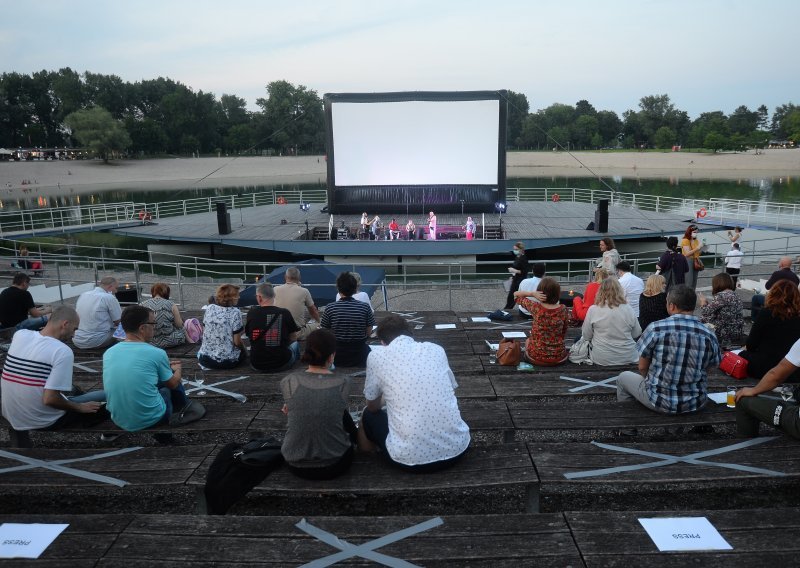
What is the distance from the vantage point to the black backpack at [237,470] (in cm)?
254

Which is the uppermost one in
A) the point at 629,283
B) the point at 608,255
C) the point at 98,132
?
the point at 98,132

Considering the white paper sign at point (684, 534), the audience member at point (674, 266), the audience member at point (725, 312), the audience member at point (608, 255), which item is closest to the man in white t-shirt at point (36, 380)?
the white paper sign at point (684, 534)

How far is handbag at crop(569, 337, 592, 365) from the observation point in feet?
14.6

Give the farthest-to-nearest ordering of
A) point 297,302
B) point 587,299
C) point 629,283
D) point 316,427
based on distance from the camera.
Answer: point 629,283 < point 587,299 < point 297,302 < point 316,427

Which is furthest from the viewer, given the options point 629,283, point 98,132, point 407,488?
point 98,132

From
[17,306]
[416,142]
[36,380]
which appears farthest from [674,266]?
[416,142]

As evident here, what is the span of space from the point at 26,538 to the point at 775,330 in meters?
4.25

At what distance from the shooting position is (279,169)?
76.8 m

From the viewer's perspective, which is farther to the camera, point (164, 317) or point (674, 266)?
point (674, 266)

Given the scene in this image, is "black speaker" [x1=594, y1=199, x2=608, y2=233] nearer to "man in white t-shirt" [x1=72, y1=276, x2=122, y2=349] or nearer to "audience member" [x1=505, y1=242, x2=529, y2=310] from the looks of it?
"audience member" [x1=505, y1=242, x2=529, y2=310]

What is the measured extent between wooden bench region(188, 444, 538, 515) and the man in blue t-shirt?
659 millimetres

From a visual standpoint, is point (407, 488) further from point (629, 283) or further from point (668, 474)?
point (629, 283)

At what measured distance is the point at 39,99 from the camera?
84000mm

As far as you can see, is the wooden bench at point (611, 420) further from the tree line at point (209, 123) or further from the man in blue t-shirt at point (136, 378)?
the tree line at point (209, 123)
